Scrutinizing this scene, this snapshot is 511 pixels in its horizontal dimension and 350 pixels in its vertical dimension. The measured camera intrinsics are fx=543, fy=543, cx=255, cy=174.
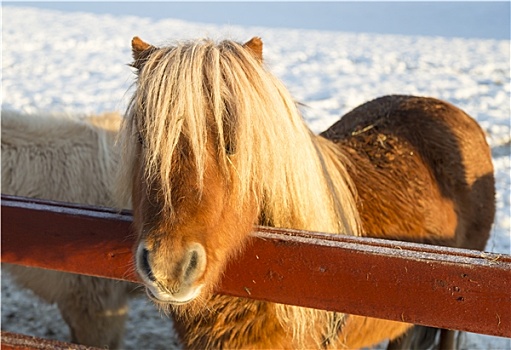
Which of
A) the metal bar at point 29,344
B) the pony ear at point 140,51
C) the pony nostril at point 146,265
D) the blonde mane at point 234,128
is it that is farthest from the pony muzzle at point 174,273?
the pony ear at point 140,51

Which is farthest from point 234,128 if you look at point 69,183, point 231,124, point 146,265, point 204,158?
point 69,183

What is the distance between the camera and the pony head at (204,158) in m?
1.54

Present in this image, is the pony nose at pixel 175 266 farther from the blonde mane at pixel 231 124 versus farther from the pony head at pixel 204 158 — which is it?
the blonde mane at pixel 231 124

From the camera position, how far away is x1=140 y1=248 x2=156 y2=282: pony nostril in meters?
1.50

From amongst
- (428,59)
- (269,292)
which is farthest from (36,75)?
(269,292)

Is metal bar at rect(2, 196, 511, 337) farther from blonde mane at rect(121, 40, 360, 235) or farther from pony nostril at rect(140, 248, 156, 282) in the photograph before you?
pony nostril at rect(140, 248, 156, 282)

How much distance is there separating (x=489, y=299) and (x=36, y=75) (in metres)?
11.8

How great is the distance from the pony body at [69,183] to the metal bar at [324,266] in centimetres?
145

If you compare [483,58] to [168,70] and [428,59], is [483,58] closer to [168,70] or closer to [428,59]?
[428,59]

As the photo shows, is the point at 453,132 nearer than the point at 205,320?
No

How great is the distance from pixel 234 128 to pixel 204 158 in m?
0.14

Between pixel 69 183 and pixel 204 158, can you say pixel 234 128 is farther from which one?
pixel 69 183

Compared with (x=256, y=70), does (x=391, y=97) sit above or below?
below

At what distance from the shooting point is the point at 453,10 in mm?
25078
